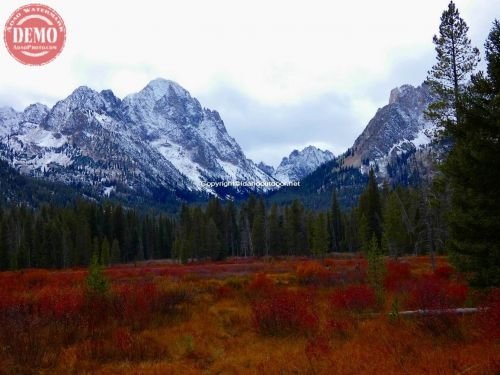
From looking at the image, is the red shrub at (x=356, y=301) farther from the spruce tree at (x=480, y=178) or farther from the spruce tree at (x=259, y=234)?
the spruce tree at (x=259, y=234)

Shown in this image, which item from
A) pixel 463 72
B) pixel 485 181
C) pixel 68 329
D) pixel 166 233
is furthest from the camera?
pixel 166 233

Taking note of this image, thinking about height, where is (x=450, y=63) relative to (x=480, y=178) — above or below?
above

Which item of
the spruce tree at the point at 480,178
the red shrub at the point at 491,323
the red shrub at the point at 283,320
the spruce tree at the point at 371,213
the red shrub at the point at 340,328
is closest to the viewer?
the red shrub at the point at 491,323

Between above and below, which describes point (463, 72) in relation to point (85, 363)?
above

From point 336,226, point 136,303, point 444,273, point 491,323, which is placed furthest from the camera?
point 336,226

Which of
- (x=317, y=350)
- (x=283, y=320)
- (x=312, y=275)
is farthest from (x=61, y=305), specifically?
(x=312, y=275)

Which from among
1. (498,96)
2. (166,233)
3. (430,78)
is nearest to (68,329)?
(498,96)

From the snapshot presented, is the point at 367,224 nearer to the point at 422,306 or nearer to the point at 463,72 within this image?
the point at 463,72

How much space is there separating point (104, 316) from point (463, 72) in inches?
730

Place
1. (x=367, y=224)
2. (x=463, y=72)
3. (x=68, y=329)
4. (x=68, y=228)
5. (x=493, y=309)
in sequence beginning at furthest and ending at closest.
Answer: (x=68, y=228) < (x=367, y=224) < (x=463, y=72) < (x=68, y=329) < (x=493, y=309)

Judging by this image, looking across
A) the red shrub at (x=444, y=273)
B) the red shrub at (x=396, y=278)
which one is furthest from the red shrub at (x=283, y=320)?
the red shrub at (x=444, y=273)

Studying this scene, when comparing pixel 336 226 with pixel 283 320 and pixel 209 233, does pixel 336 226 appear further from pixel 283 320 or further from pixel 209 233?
pixel 283 320

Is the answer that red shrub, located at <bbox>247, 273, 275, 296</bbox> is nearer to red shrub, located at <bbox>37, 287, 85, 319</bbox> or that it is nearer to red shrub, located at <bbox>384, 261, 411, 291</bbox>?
red shrub, located at <bbox>384, 261, 411, 291</bbox>

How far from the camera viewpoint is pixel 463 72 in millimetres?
19578
